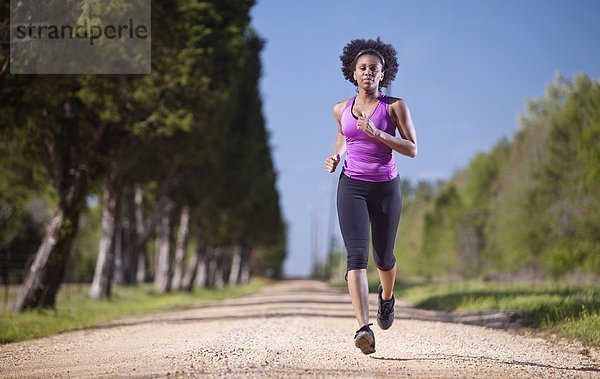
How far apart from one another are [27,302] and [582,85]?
30.8 meters

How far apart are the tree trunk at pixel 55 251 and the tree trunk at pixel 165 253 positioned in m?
12.9

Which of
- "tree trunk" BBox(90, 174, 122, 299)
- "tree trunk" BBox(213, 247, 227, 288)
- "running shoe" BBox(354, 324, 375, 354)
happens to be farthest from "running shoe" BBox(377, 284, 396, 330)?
"tree trunk" BBox(213, 247, 227, 288)

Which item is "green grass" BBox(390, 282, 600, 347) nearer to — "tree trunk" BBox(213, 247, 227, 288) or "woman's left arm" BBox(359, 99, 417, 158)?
"woman's left arm" BBox(359, 99, 417, 158)

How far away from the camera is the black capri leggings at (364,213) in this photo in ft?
19.0

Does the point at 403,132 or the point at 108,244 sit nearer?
the point at 403,132

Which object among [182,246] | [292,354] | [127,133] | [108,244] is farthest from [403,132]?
[182,246]

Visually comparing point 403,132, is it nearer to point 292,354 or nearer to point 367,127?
point 367,127

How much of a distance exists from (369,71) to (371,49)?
0.97ft

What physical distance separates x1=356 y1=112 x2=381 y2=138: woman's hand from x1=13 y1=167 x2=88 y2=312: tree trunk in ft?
36.1

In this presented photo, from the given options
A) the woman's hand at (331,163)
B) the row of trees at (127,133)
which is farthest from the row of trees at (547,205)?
the woman's hand at (331,163)

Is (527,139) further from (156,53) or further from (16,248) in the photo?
(156,53)

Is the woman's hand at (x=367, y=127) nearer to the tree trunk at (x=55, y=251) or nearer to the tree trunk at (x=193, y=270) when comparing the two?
the tree trunk at (x=55, y=251)

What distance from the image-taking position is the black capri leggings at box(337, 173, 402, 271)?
228 inches

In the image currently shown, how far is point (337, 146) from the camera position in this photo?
622 centimetres
